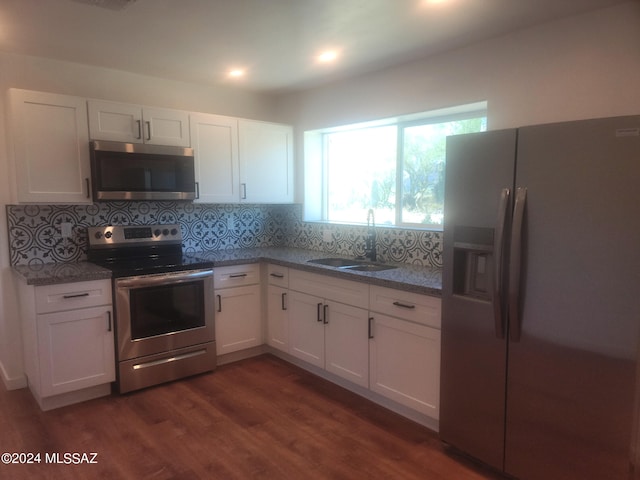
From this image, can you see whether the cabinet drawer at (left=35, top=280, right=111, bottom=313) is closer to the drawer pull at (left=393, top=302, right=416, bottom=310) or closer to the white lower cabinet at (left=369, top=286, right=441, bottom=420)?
the white lower cabinet at (left=369, top=286, right=441, bottom=420)

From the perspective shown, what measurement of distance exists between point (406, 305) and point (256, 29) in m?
1.87

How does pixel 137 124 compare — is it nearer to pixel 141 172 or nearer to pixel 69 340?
pixel 141 172

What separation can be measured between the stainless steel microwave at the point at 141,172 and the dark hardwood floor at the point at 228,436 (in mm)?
1467

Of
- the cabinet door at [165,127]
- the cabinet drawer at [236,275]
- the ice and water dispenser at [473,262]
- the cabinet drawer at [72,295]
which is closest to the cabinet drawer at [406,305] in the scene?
the ice and water dispenser at [473,262]

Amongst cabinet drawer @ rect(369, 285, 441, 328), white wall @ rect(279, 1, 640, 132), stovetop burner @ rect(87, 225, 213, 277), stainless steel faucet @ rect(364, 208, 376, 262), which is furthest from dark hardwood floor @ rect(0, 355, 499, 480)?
white wall @ rect(279, 1, 640, 132)

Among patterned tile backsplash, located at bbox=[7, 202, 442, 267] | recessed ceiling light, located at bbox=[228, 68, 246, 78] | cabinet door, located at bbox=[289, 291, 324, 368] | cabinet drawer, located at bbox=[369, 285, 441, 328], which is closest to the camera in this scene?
cabinet drawer, located at bbox=[369, 285, 441, 328]

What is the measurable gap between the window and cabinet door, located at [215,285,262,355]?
3.50 feet

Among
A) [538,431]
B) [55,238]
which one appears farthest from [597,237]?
[55,238]

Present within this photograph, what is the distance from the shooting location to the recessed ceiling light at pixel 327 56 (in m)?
2.98

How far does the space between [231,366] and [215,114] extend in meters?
2.26

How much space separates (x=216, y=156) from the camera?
3.74m

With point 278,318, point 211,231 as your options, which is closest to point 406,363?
point 278,318

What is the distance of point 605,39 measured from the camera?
226 cm

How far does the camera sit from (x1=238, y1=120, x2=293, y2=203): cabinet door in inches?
155
